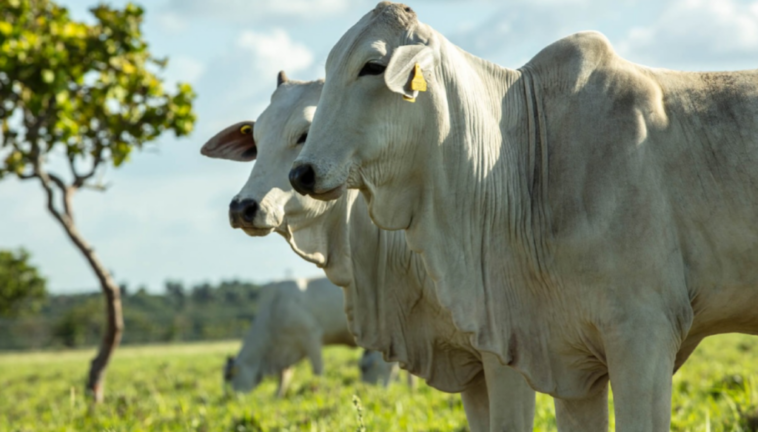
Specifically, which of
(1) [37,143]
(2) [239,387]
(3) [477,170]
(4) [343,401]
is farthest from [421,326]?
(2) [239,387]

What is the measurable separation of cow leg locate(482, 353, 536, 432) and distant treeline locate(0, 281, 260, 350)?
26.3 m

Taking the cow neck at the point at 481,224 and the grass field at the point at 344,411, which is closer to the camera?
the cow neck at the point at 481,224

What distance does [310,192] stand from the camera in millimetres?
2711

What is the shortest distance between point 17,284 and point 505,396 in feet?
114

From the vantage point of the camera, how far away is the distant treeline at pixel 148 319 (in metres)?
36.6

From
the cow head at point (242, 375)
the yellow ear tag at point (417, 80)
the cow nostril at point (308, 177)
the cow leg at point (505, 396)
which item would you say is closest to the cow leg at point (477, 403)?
the cow leg at point (505, 396)

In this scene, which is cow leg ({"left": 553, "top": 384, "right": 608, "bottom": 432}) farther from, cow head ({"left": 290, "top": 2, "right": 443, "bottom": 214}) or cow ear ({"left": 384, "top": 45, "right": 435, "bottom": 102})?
cow ear ({"left": 384, "top": 45, "right": 435, "bottom": 102})

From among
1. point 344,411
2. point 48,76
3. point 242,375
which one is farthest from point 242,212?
point 242,375

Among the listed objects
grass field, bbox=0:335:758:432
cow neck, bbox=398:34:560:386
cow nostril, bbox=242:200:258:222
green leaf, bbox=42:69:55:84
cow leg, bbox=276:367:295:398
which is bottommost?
grass field, bbox=0:335:758:432

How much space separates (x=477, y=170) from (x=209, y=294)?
178 feet

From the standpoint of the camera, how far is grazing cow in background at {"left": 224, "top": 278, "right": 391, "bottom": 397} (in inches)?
489

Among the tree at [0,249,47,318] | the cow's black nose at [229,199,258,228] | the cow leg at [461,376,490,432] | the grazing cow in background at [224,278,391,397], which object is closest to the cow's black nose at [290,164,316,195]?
the cow's black nose at [229,199,258,228]

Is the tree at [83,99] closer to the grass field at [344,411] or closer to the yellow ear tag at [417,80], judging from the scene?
the grass field at [344,411]

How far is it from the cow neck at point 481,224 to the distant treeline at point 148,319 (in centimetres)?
2717
